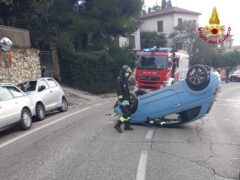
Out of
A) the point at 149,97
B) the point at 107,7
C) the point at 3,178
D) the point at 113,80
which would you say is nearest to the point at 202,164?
the point at 3,178

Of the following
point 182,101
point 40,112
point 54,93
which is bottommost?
point 40,112

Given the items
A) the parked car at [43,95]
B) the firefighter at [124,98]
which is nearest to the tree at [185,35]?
the parked car at [43,95]

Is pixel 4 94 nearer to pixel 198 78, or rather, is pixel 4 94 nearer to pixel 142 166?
pixel 198 78

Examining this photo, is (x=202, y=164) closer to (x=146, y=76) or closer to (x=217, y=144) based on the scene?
(x=217, y=144)

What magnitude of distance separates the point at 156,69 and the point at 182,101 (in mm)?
9452

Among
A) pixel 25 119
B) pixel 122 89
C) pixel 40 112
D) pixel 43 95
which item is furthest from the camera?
pixel 43 95

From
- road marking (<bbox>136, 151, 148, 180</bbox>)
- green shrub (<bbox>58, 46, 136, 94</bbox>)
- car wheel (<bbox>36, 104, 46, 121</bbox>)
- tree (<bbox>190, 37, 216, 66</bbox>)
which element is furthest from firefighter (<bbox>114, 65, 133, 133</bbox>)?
tree (<bbox>190, 37, 216, 66</bbox>)

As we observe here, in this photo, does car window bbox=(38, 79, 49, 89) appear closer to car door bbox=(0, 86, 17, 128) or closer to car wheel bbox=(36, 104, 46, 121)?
car wheel bbox=(36, 104, 46, 121)

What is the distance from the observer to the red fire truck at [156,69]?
19109mm

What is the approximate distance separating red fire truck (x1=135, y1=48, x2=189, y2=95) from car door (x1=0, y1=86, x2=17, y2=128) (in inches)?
379

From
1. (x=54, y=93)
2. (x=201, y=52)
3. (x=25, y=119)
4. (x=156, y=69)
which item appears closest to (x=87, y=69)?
(x=156, y=69)

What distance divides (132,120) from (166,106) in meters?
1.22

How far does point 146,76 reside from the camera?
1947cm

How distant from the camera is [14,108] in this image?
10164mm
